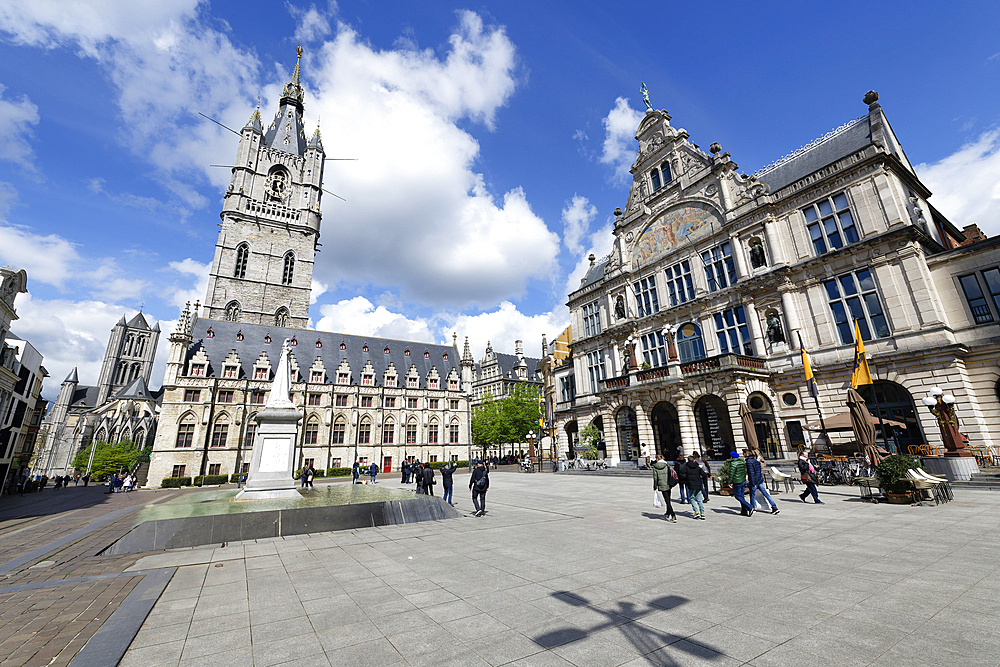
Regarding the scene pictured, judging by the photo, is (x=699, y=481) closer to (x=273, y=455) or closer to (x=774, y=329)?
(x=273, y=455)

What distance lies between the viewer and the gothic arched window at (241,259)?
212ft

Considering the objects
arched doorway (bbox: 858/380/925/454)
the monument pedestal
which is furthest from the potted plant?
the monument pedestal

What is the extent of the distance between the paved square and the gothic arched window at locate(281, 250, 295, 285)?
66928 millimetres

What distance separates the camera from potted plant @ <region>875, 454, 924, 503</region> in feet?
38.5

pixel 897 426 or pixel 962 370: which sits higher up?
pixel 962 370

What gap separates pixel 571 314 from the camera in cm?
4278

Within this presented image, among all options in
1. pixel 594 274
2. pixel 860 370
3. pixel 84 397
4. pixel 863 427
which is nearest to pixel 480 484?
pixel 863 427

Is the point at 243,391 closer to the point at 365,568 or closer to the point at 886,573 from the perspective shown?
the point at 365,568

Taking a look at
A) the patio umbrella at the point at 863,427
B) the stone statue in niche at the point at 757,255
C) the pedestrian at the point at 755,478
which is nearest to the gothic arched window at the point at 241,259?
the stone statue in niche at the point at 757,255

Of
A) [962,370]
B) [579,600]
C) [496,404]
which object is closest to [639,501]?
[579,600]

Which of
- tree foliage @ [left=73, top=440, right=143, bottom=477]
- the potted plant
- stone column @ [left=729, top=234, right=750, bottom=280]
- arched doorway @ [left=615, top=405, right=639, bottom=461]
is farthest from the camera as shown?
tree foliage @ [left=73, top=440, right=143, bottom=477]

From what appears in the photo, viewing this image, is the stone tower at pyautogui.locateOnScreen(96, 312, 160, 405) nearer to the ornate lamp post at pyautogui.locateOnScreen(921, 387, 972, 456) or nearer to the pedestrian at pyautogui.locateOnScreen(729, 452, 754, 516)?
the pedestrian at pyautogui.locateOnScreen(729, 452, 754, 516)

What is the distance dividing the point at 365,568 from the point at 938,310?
27997mm

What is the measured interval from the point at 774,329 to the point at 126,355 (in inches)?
5184
